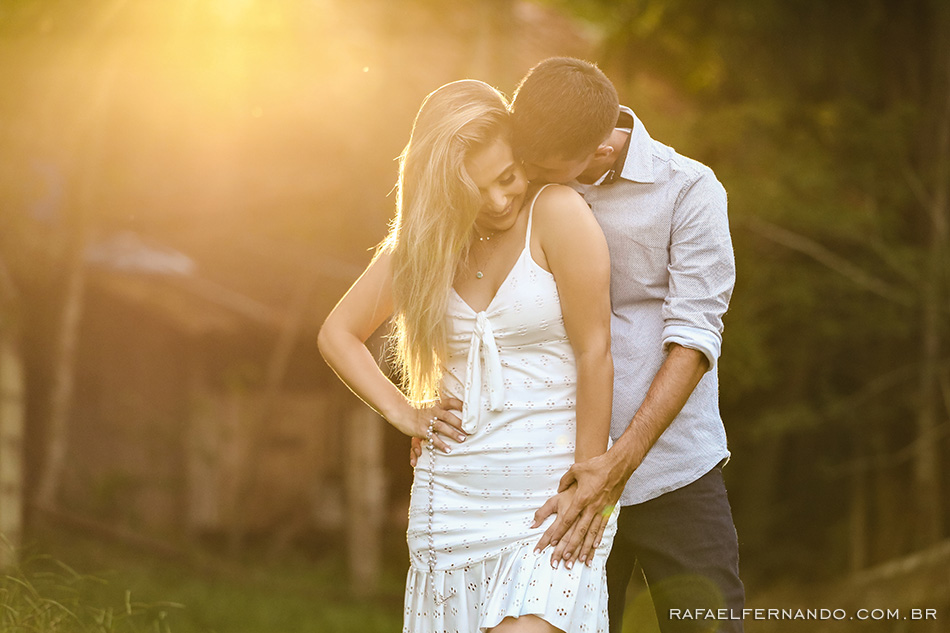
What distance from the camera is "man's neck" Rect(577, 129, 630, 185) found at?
246 cm

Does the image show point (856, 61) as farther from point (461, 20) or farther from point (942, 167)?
point (461, 20)

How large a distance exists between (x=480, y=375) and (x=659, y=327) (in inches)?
19.3

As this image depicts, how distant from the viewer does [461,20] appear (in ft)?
28.8

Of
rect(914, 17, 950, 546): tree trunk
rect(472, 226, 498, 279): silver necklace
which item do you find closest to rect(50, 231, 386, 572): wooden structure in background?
rect(914, 17, 950, 546): tree trunk

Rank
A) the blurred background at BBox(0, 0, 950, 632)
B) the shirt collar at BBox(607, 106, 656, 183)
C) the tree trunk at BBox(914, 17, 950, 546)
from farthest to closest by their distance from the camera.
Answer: the tree trunk at BBox(914, 17, 950, 546), the blurred background at BBox(0, 0, 950, 632), the shirt collar at BBox(607, 106, 656, 183)

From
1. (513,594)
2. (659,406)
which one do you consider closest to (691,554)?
(659,406)

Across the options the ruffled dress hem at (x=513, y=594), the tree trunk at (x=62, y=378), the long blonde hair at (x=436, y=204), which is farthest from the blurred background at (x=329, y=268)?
the long blonde hair at (x=436, y=204)

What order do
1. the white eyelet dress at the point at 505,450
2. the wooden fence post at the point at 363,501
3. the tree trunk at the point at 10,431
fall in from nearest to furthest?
1. the white eyelet dress at the point at 505,450
2. the tree trunk at the point at 10,431
3. the wooden fence post at the point at 363,501

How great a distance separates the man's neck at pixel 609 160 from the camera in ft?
8.08

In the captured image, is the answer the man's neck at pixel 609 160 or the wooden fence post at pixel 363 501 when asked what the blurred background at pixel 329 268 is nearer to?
the wooden fence post at pixel 363 501

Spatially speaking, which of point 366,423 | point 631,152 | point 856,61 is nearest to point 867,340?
point 856,61

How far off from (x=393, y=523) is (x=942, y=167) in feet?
22.0

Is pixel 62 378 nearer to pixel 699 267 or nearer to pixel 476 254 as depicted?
pixel 476 254

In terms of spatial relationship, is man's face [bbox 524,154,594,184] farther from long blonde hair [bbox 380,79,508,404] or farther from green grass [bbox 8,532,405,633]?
green grass [bbox 8,532,405,633]
